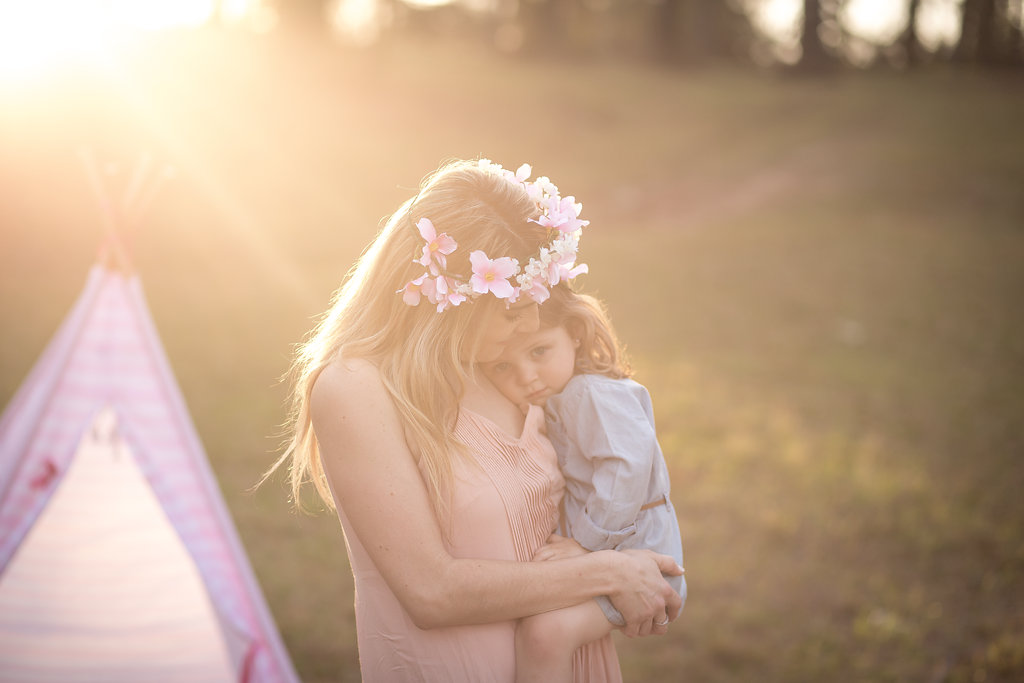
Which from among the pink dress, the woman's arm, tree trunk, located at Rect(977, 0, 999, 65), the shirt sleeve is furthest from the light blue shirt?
tree trunk, located at Rect(977, 0, 999, 65)

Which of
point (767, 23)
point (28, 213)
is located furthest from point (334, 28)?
point (767, 23)

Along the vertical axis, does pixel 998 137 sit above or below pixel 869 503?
above

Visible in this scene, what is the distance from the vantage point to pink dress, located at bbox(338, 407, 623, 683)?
6.89 feet

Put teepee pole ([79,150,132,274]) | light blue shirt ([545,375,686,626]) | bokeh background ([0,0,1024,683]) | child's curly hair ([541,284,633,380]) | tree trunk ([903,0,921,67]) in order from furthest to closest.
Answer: tree trunk ([903,0,921,67]), bokeh background ([0,0,1024,683]), teepee pole ([79,150,132,274]), child's curly hair ([541,284,633,380]), light blue shirt ([545,375,686,626])

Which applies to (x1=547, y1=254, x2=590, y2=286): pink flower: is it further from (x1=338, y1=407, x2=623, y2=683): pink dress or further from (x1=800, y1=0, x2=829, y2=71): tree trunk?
(x1=800, y1=0, x2=829, y2=71): tree trunk

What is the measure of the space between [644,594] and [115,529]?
2.87 metres

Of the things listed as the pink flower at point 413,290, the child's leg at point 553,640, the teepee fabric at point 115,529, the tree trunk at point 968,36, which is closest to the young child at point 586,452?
the child's leg at point 553,640

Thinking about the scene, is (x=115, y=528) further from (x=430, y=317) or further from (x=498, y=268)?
(x=498, y=268)

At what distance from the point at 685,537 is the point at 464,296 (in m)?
4.50

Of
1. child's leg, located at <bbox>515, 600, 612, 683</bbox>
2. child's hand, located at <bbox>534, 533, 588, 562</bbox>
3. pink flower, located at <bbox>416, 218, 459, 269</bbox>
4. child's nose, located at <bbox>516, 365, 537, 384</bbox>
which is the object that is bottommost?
child's leg, located at <bbox>515, 600, 612, 683</bbox>

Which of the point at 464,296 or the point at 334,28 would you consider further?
the point at 334,28

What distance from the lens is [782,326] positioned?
1072 cm

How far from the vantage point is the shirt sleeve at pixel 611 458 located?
2.20 m

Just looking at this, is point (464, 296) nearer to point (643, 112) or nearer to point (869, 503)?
point (869, 503)
